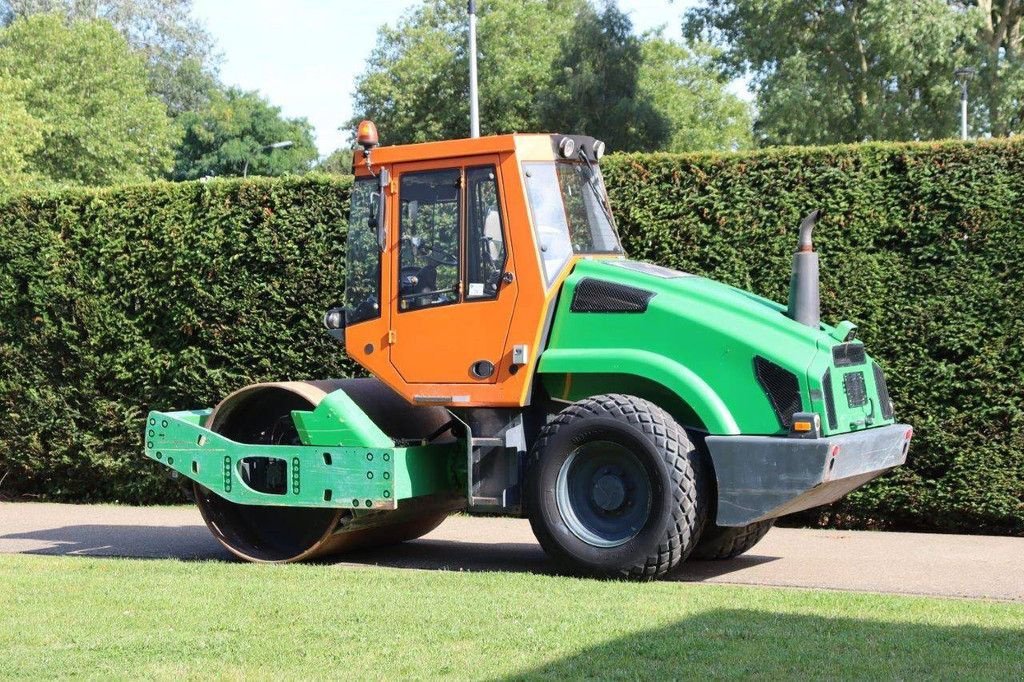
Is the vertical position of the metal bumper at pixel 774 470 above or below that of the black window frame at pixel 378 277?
below

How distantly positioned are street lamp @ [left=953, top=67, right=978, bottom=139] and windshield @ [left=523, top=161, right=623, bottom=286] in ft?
81.8

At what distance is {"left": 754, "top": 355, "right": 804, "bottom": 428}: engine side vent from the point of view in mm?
8086

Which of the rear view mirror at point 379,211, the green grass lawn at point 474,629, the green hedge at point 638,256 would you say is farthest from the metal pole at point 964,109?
the green grass lawn at point 474,629

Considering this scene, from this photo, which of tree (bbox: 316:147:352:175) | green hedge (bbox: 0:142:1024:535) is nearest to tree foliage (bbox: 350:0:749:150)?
tree (bbox: 316:147:352:175)

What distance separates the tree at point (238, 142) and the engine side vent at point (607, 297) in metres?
52.9

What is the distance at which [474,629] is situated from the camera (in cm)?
677

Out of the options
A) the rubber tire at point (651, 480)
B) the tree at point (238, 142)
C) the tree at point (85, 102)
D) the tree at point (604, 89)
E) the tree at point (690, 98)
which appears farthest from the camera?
the tree at point (238, 142)

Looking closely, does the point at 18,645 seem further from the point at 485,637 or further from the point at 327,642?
the point at 485,637

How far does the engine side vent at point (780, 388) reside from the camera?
809 centimetres

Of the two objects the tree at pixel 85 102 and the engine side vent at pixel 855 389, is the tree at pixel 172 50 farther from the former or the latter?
the engine side vent at pixel 855 389

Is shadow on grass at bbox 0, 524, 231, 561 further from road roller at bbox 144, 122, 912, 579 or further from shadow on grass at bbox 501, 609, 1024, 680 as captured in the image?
shadow on grass at bbox 501, 609, 1024, 680

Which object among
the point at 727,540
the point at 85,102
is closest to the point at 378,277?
the point at 727,540

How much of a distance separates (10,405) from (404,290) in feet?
20.7

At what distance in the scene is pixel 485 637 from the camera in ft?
21.7
